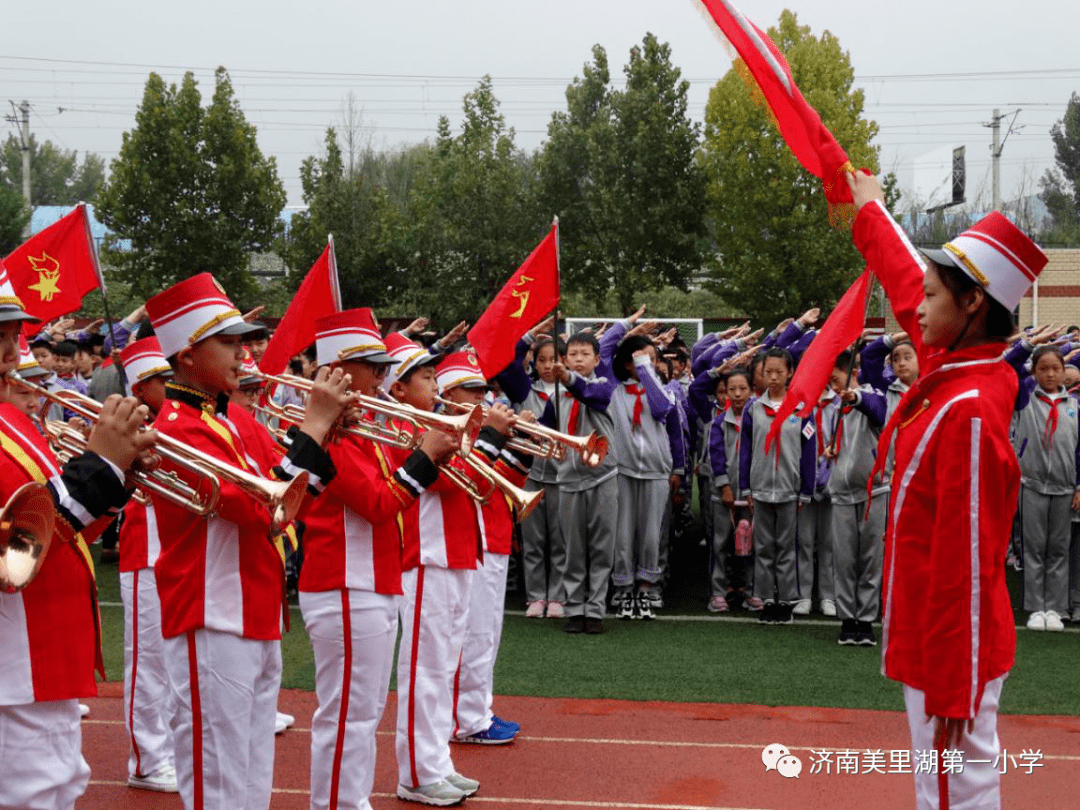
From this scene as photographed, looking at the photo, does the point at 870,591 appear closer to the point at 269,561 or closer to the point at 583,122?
the point at 269,561

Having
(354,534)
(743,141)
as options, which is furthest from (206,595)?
(743,141)

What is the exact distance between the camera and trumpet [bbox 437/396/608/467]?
21.6ft

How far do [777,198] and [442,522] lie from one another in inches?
1054

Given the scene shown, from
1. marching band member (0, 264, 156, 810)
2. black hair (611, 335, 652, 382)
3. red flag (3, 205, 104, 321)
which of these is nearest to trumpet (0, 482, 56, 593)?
marching band member (0, 264, 156, 810)

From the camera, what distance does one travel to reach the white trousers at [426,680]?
5738 millimetres

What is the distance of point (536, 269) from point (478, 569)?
2.41m

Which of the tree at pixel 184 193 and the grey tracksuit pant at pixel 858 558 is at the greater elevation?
the tree at pixel 184 193

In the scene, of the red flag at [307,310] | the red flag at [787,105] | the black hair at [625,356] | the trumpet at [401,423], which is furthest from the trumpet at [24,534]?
the black hair at [625,356]

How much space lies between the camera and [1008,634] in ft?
11.6

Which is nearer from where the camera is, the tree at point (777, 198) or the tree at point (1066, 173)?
the tree at point (777, 198)

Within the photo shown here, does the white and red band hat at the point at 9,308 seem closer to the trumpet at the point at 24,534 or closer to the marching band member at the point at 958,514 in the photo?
the trumpet at the point at 24,534

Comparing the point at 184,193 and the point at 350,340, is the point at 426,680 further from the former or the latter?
the point at 184,193

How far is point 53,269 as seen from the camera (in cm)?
752

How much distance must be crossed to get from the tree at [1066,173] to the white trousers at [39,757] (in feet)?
215
